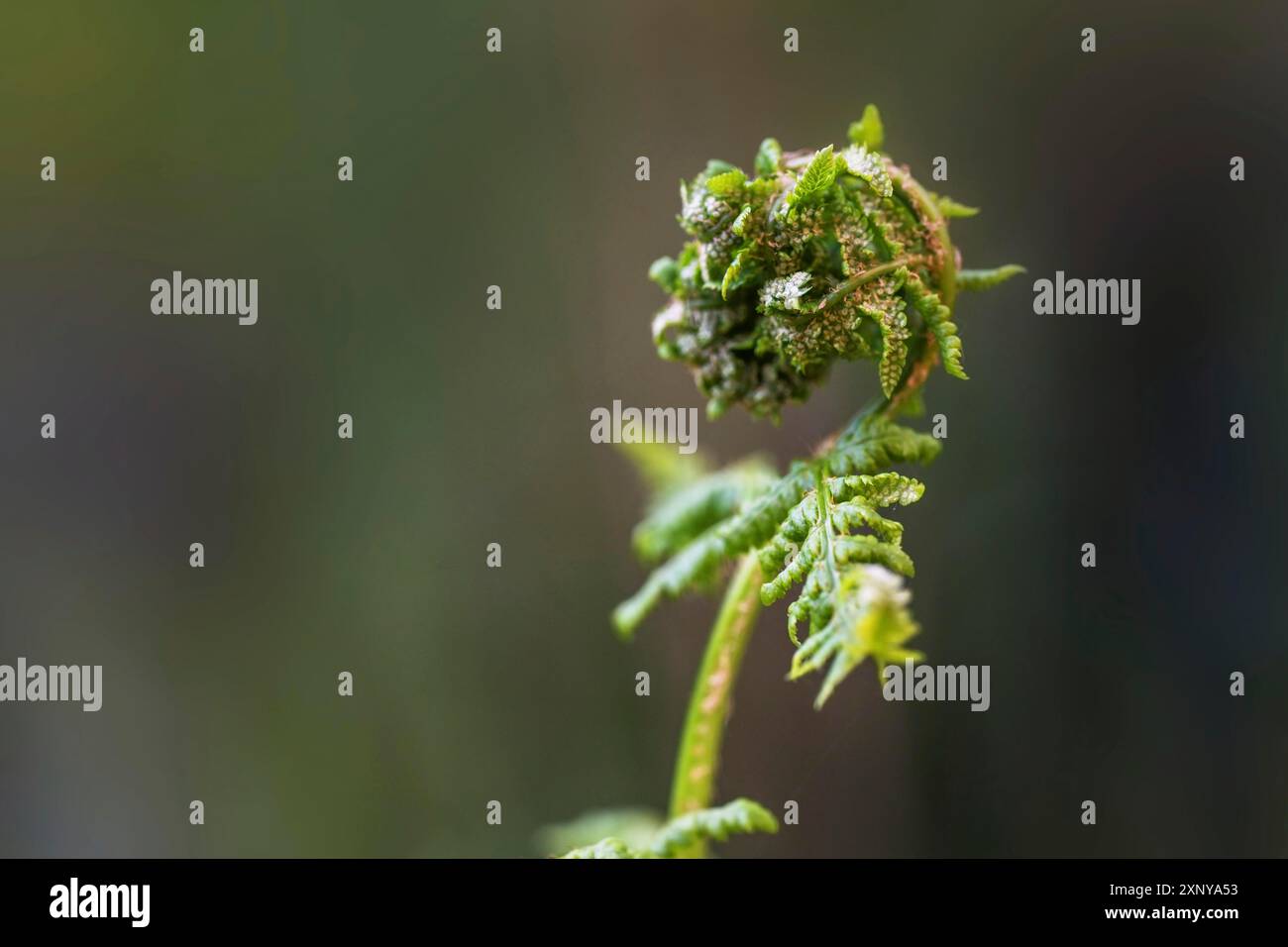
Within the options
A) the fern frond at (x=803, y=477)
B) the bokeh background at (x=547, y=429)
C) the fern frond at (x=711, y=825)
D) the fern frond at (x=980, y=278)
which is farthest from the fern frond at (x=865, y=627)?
the bokeh background at (x=547, y=429)

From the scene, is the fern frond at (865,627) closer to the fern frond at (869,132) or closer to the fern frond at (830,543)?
the fern frond at (830,543)

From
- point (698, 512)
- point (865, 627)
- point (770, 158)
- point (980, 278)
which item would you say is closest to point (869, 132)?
point (770, 158)

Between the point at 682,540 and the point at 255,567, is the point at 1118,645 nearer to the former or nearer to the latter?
the point at 682,540

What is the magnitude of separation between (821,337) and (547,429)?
8.70 ft

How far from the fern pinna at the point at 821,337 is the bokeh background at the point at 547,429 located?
2075 mm

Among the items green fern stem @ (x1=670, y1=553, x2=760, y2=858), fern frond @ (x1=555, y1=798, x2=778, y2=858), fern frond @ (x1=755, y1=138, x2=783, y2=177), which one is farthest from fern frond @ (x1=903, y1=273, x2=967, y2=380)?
fern frond @ (x1=555, y1=798, x2=778, y2=858)

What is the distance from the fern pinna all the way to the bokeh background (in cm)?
207

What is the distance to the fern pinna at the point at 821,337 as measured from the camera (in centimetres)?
110

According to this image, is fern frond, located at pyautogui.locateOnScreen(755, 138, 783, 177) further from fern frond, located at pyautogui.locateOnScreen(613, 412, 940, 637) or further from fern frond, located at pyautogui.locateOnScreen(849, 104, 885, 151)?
fern frond, located at pyautogui.locateOnScreen(613, 412, 940, 637)

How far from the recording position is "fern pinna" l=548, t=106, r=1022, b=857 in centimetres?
110

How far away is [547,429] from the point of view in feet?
12.6

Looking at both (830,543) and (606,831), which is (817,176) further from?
(606,831)
